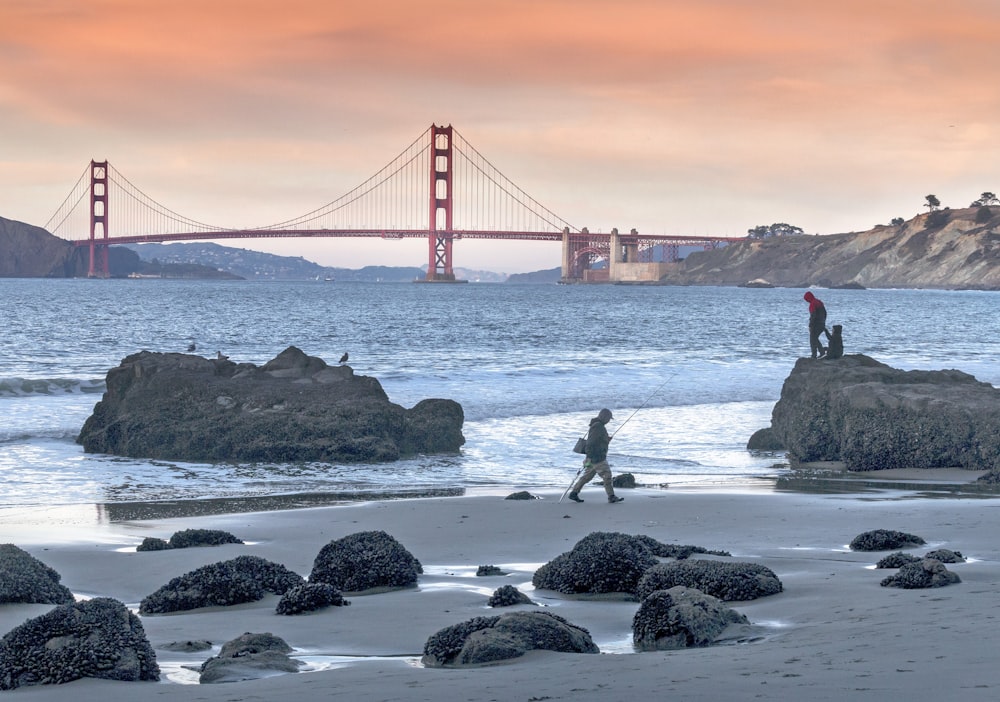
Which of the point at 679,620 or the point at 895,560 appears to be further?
the point at 895,560

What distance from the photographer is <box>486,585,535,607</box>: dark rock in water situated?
6348mm

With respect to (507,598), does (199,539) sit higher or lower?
lower

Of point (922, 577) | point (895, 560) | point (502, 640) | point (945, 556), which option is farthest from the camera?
point (945, 556)

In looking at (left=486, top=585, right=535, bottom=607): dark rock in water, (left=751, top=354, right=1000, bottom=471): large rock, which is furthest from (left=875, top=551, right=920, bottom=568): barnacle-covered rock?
(left=751, top=354, right=1000, bottom=471): large rock

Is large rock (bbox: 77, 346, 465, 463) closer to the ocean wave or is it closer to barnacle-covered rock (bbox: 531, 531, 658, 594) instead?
the ocean wave

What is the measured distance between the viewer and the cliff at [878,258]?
15562 centimetres

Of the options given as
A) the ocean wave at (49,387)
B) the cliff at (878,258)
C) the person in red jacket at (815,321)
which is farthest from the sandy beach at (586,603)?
the cliff at (878,258)

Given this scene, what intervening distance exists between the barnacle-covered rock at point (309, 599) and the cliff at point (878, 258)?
156 meters

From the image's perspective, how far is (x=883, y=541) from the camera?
317 inches

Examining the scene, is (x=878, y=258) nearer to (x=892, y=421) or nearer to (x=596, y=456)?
(x=892, y=421)

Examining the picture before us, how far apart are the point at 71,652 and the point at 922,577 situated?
13.5 feet

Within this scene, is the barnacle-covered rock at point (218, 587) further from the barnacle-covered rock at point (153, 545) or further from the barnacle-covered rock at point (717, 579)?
the barnacle-covered rock at point (717, 579)

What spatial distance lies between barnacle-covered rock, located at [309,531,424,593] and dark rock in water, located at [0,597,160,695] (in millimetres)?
2350

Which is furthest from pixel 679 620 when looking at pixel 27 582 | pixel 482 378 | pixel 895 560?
pixel 482 378
